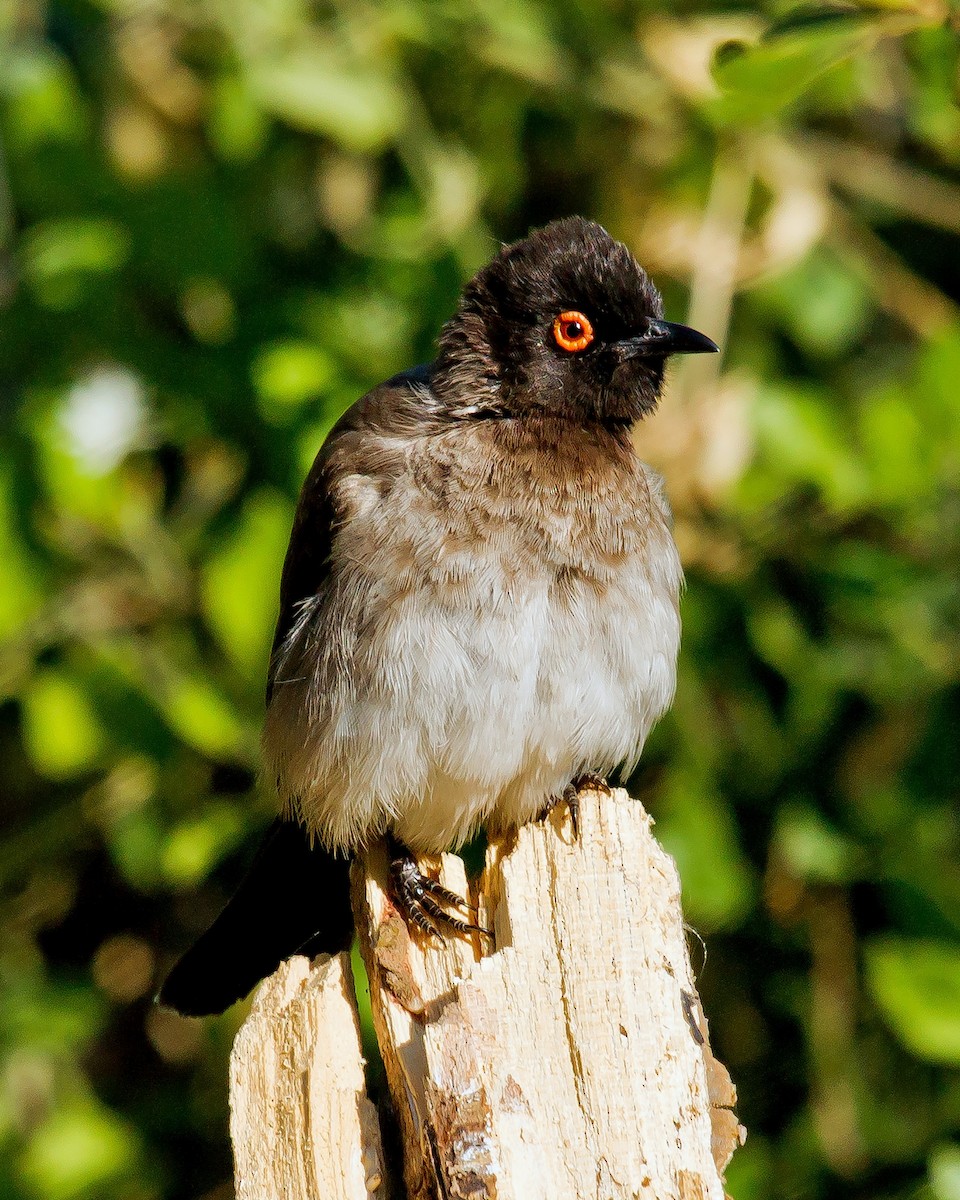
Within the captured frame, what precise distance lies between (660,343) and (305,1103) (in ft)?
6.90

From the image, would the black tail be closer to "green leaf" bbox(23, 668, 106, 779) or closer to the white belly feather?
the white belly feather

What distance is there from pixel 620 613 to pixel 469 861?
4.78ft

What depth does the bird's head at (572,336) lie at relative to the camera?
12.6ft

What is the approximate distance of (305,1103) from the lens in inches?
107

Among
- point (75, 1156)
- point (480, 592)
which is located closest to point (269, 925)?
point (480, 592)

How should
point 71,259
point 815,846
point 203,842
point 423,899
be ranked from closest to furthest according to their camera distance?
point 423,899 → point 71,259 → point 203,842 → point 815,846

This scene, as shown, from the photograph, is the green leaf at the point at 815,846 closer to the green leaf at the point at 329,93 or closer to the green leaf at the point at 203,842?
the green leaf at the point at 203,842

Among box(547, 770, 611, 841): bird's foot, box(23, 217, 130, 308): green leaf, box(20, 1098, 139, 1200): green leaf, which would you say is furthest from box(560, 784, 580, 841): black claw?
box(20, 1098, 139, 1200): green leaf

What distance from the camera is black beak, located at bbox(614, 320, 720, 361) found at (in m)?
3.83

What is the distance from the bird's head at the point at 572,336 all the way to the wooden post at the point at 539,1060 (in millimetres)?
1246

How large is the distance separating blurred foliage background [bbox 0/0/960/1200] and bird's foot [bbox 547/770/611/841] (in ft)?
3.17

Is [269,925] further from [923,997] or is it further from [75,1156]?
[923,997]

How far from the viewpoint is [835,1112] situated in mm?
5098

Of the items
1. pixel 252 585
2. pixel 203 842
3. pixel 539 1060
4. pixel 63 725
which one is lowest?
pixel 539 1060
